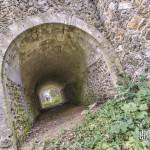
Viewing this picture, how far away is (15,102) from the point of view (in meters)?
5.25

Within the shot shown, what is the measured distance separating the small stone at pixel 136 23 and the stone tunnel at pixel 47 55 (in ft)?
2.67

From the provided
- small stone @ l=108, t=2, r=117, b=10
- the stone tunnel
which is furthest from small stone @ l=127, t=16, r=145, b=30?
the stone tunnel

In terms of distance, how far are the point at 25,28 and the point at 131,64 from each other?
246cm

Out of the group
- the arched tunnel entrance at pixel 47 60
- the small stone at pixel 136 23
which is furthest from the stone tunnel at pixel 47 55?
the small stone at pixel 136 23

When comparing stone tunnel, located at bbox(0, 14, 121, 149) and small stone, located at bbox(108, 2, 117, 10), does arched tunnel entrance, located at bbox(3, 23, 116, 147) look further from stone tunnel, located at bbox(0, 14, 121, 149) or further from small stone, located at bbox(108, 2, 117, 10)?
small stone, located at bbox(108, 2, 117, 10)

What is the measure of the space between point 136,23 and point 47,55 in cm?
315

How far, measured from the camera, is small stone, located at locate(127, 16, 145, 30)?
4.98m

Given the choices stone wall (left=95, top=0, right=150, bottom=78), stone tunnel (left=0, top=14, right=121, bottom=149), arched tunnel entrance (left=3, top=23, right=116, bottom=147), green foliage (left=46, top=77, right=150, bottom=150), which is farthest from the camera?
arched tunnel entrance (left=3, top=23, right=116, bottom=147)

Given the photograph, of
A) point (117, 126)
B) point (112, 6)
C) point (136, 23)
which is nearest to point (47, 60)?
point (112, 6)

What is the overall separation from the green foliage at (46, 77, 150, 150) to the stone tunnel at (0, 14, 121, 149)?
82 centimetres

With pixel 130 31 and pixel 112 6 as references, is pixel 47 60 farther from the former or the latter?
pixel 130 31

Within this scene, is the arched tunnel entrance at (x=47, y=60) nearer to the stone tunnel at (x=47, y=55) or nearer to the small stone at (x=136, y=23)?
the stone tunnel at (x=47, y=55)

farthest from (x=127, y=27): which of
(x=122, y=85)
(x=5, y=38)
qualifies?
(x=5, y=38)

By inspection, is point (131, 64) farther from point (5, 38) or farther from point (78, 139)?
point (5, 38)
